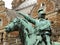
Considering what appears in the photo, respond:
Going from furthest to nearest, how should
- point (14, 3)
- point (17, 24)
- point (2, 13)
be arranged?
point (14, 3)
point (2, 13)
point (17, 24)

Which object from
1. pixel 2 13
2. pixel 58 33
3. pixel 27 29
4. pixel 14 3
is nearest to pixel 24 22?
pixel 27 29

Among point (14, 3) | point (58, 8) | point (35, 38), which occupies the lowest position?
point (35, 38)

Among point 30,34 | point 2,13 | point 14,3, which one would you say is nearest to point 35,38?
point 30,34

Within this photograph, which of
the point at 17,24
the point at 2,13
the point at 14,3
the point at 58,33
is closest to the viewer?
the point at 17,24

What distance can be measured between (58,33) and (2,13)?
9.14 m

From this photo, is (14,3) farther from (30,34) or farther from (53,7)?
(30,34)

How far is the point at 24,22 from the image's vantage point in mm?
14258

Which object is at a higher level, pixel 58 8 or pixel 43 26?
pixel 58 8

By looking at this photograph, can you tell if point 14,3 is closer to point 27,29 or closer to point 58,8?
point 58,8

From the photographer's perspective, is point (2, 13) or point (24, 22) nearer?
point (24, 22)

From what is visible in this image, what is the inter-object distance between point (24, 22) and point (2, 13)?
28.6 m

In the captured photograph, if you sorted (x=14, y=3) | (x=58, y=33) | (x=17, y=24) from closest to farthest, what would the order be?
1. (x=17, y=24)
2. (x=58, y=33)
3. (x=14, y=3)

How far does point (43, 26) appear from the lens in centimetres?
1416

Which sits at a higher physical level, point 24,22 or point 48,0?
point 48,0
